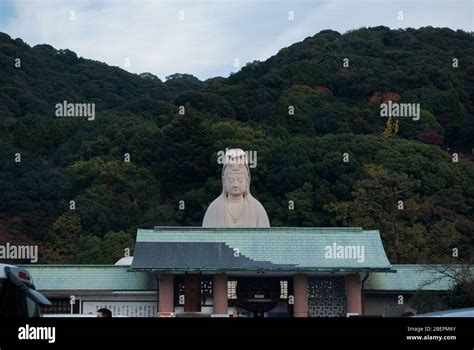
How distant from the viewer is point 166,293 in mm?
29109

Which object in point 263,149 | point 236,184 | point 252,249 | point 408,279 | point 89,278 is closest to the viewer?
point 252,249

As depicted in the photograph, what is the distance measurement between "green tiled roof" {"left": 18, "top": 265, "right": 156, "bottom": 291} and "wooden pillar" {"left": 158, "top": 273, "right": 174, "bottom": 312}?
0.72m

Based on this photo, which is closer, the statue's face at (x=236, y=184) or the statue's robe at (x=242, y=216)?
the statue's robe at (x=242, y=216)

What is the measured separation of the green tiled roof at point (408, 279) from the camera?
1171 inches

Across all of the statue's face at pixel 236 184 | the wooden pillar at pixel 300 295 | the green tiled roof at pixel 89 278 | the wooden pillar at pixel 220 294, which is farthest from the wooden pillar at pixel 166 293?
the statue's face at pixel 236 184

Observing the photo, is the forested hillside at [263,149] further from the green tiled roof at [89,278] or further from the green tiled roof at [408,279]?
the green tiled roof at [89,278]

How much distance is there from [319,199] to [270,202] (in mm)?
2676

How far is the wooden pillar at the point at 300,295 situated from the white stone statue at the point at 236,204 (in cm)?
385

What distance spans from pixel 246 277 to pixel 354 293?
333 centimetres

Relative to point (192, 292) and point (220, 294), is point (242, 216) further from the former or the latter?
point (192, 292)

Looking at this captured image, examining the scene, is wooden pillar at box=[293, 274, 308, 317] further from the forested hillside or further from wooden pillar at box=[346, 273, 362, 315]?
the forested hillside

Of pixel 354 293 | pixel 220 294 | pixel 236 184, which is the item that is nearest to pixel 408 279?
pixel 354 293
